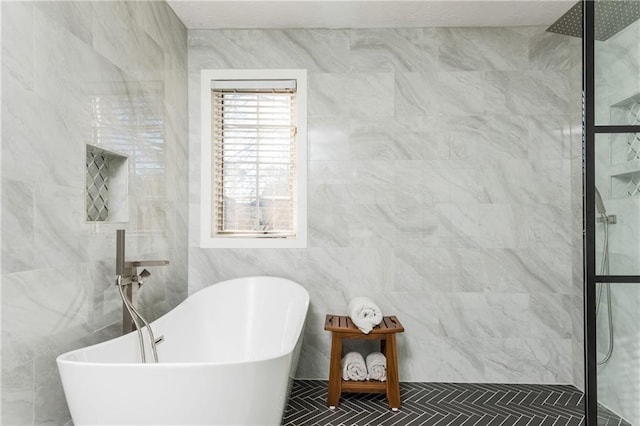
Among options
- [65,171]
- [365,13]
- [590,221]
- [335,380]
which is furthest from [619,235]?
[365,13]

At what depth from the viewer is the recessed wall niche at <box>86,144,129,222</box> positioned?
2.20 metres

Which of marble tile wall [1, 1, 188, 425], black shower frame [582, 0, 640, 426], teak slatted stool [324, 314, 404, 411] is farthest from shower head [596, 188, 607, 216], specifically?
marble tile wall [1, 1, 188, 425]

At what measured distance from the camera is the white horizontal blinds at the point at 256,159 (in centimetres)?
338

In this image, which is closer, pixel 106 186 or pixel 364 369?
pixel 106 186

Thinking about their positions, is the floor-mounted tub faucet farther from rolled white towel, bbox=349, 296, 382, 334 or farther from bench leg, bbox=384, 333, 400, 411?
bench leg, bbox=384, 333, 400, 411

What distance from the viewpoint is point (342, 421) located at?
2.60 metres

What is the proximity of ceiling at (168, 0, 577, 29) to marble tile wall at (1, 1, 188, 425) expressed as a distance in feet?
1.31

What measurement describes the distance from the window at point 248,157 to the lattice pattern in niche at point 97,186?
0.98 meters

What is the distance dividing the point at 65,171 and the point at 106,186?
52 cm

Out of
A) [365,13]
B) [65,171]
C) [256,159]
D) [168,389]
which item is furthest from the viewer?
[256,159]

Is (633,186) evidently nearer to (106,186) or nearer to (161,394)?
(161,394)

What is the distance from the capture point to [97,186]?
2.29m

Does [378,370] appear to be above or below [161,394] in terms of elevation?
below

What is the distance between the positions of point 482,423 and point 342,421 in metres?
0.78
